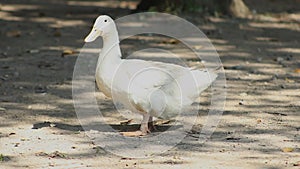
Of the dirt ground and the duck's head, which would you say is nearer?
the dirt ground

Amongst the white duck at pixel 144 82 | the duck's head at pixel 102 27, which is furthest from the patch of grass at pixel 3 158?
the duck's head at pixel 102 27

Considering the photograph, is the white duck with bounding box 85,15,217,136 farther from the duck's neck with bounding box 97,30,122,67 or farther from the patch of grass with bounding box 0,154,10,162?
the patch of grass with bounding box 0,154,10,162

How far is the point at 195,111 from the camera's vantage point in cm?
584

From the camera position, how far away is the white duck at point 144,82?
4891 millimetres

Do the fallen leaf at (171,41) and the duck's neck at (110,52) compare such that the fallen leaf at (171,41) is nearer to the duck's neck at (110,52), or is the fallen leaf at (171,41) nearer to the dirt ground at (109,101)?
the dirt ground at (109,101)

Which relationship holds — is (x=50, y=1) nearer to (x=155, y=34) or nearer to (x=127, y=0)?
(x=127, y=0)

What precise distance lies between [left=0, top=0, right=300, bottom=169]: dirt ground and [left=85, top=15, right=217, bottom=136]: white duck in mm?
315

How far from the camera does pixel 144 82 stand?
492 cm

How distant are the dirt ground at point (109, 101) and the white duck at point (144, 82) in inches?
12.4

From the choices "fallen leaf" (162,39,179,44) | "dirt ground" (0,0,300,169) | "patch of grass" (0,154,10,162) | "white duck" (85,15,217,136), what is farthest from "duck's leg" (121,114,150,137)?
"fallen leaf" (162,39,179,44)

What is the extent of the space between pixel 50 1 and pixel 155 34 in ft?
9.65

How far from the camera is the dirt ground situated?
4.69 metres

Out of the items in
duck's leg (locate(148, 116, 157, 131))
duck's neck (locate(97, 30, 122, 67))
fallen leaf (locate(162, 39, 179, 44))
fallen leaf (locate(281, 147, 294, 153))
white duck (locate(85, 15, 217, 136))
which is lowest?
fallen leaf (locate(162, 39, 179, 44))

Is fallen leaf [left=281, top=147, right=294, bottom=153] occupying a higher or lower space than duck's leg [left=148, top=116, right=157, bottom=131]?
higher
